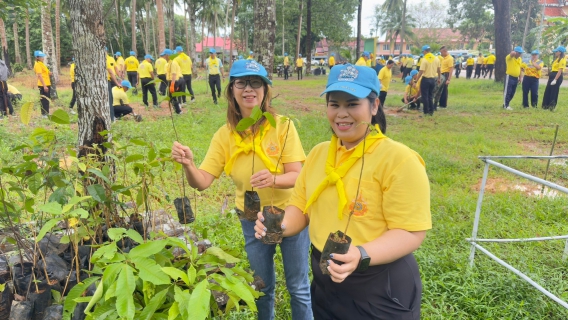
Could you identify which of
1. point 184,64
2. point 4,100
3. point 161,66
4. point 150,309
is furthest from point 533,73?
point 4,100

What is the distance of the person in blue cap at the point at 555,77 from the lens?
9328mm

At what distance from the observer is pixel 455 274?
9.53 ft

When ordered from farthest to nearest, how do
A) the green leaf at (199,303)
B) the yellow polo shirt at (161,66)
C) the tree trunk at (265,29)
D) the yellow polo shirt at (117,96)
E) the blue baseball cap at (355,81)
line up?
the yellow polo shirt at (161,66) < the yellow polo shirt at (117,96) < the tree trunk at (265,29) < the blue baseball cap at (355,81) < the green leaf at (199,303)

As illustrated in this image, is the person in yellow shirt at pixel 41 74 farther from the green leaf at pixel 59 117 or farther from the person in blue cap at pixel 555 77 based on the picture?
the person in blue cap at pixel 555 77

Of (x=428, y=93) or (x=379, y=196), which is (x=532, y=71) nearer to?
(x=428, y=93)

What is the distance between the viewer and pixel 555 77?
31.0ft

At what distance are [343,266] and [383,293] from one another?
1.08 ft

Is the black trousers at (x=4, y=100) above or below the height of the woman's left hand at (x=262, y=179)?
below

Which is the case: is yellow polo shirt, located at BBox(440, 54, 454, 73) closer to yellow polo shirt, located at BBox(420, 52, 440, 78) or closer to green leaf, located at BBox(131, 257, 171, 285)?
yellow polo shirt, located at BBox(420, 52, 440, 78)

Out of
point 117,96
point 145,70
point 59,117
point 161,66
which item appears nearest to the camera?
point 59,117

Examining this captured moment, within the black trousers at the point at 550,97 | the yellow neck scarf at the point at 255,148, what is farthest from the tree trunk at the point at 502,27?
the yellow neck scarf at the point at 255,148

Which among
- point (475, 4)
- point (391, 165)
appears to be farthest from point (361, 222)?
point (475, 4)

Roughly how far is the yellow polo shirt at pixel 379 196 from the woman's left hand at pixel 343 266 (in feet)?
0.71

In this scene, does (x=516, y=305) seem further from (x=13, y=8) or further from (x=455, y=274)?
(x=13, y=8)
